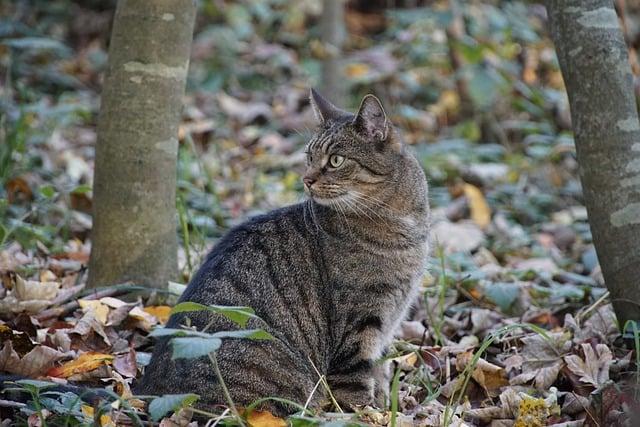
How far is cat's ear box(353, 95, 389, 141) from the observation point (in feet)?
11.9

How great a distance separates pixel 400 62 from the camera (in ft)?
31.3

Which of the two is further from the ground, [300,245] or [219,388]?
[300,245]

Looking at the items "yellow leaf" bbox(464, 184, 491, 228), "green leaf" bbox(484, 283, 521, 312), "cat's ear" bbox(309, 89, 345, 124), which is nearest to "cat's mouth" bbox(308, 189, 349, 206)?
"cat's ear" bbox(309, 89, 345, 124)

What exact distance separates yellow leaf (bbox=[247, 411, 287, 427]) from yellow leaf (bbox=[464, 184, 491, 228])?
3.92 metres

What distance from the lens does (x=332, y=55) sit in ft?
26.5

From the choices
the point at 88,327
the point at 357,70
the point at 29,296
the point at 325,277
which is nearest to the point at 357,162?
the point at 325,277

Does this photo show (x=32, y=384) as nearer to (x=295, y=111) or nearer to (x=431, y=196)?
(x=431, y=196)

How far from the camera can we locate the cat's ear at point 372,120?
3628 millimetres

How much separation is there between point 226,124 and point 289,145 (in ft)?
2.36

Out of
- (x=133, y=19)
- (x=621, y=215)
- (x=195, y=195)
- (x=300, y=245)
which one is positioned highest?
(x=133, y=19)

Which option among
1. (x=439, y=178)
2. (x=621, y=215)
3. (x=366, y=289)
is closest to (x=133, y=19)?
(x=366, y=289)

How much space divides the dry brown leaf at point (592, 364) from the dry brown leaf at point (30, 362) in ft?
6.88

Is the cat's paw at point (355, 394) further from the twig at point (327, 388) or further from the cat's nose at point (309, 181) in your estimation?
the cat's nose at point (309, 181)

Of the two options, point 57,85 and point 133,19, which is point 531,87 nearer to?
point 57,85
